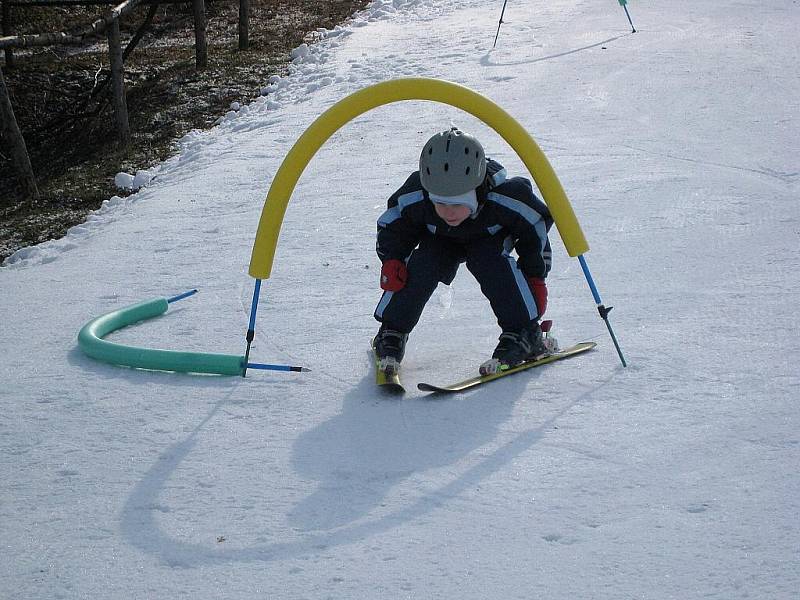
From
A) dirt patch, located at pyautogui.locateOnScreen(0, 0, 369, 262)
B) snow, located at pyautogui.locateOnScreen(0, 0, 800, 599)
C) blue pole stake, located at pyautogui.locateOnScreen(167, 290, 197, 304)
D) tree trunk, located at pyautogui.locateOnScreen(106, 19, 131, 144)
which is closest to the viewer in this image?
snow, located at pyautogui.locateOnScreen(0, 0, 800, 599)

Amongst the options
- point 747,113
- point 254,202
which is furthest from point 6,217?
point 747,113

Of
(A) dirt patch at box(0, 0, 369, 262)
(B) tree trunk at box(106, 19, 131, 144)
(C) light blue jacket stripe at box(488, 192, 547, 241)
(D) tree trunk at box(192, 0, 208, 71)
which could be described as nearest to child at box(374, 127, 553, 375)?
(C) light blue jacket stripe at box(488, 192, 547, 241)

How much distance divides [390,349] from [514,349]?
495 mm

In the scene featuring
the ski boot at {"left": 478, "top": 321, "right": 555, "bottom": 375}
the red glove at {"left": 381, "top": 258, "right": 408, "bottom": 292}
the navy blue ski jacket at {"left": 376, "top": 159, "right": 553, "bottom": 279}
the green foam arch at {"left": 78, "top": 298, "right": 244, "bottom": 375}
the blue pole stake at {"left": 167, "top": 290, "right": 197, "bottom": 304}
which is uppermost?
the navy blue ski jacket at {"left": 376, "top": 159, "right": 553, "bottom": 279}

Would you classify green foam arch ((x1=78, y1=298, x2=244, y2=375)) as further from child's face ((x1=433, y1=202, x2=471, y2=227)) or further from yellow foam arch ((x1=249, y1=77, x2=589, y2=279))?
child's face ((x1=433, y1=202, x2=471, y2=227))

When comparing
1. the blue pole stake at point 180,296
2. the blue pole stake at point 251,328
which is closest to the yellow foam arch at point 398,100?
the blue pole stake at point 251,328

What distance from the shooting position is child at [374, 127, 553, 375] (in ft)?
11.9

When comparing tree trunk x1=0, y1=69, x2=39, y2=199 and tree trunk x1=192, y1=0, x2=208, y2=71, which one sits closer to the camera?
tree trunk x1=0, y1=69, x2=39, y2=199

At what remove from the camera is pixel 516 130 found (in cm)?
361

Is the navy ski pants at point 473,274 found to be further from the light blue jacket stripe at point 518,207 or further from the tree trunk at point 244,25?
the tree trunk at point 244,25

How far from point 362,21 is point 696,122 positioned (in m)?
6.04

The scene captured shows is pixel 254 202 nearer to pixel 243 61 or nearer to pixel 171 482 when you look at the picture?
pixel 171 482

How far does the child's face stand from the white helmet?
69mm

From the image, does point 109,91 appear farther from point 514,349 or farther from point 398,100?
point 514,349
